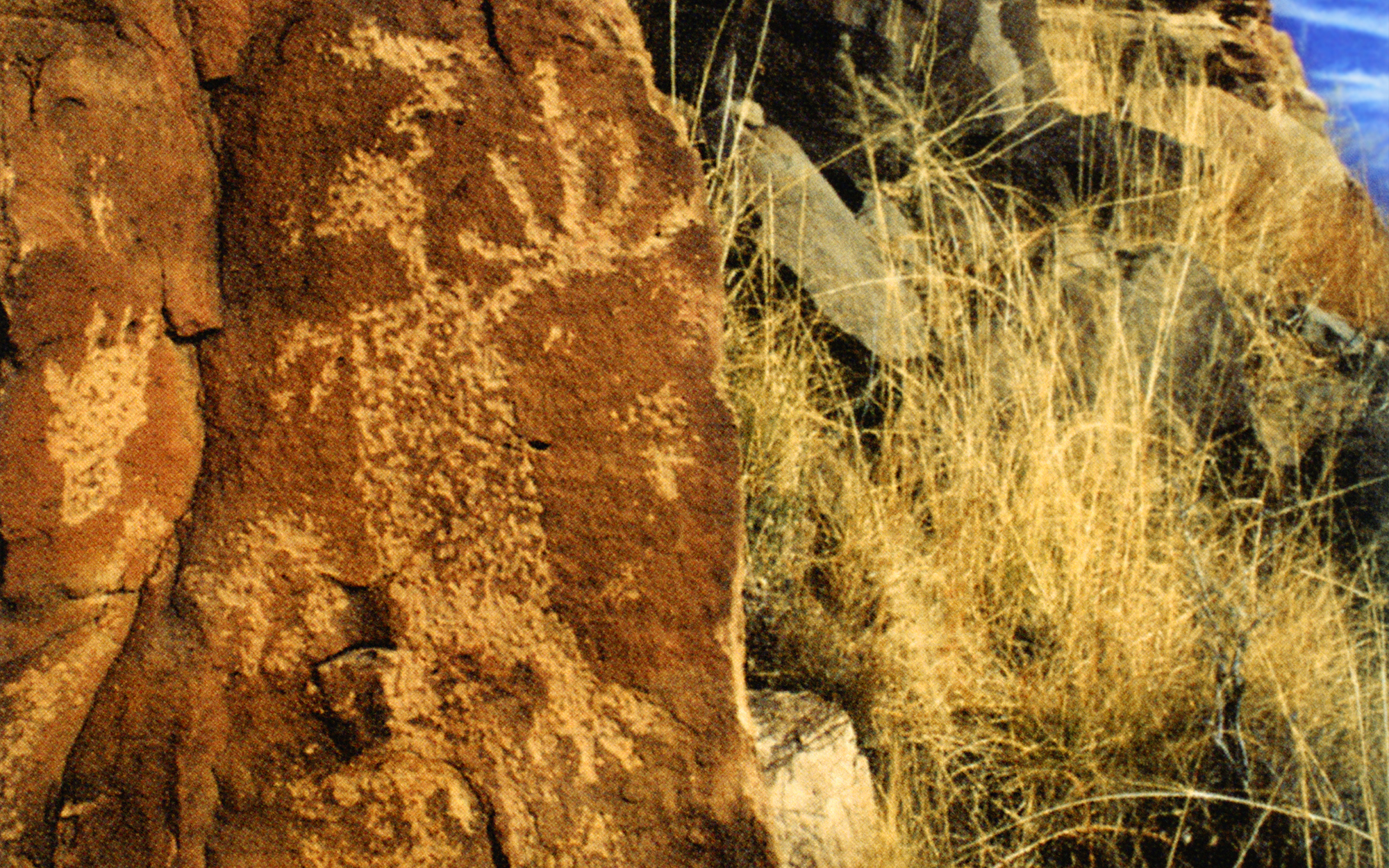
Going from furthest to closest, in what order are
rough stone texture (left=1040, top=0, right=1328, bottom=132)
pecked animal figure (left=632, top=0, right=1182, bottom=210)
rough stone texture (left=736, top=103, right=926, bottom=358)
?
rough stone texture (left=1040, top=0, right=1328, bottom=132), pecked animal figure (left=632, top=0, right=1182, bottom=210), rough stone texture (left=736, top=103, right=926, bottom=358)

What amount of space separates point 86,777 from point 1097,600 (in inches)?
66.4

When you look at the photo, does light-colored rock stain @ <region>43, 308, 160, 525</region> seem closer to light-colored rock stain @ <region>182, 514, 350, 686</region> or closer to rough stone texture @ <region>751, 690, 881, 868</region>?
light-colored rock stain @ <region>182, 514, 350, 686</region>

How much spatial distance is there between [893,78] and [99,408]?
2.67 metres

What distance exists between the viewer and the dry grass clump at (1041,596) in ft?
5.51

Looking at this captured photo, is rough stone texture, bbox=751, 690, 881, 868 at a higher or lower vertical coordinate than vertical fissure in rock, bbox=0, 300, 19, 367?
lower

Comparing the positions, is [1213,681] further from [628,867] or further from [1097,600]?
[628,867]

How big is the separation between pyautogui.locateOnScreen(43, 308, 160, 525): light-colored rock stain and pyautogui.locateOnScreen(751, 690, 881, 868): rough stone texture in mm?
939

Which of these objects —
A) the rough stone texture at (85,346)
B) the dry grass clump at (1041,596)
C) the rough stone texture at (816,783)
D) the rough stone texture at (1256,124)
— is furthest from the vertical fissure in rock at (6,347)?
the rough stone texture at (1256,124)

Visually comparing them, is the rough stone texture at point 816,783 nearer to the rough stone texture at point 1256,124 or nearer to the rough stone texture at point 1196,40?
the rough stone texture at point 1256,124

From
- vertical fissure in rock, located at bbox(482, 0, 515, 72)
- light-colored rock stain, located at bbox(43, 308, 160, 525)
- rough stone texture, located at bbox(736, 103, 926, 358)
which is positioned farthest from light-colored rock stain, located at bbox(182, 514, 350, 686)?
rough stone texture, located at bbox(736, 103, 926, 358)

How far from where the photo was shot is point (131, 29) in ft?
2.88

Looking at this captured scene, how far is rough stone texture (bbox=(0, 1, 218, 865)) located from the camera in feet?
2.72

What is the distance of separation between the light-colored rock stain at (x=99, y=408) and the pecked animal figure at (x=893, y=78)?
1867mm

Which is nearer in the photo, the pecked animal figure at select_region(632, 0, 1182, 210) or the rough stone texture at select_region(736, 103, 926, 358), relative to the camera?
the rough stone texture at select_region(736, 103, 926, 358)
